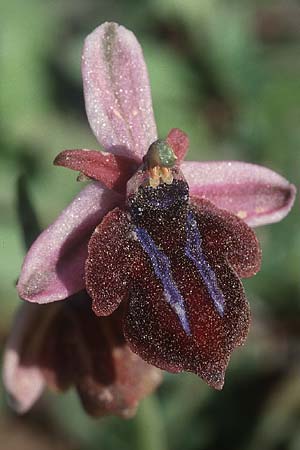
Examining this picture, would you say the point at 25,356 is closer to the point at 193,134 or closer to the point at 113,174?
the point at 113,174

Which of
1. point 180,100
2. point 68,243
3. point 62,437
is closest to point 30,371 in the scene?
point 68,243

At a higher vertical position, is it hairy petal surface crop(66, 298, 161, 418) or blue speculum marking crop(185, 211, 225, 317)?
blue speculum marking crop(185, 211, 225, 317)

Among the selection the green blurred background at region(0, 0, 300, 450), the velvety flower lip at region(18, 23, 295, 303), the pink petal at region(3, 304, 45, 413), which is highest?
the velvety flower lip at region(18, 23, 295, 303)

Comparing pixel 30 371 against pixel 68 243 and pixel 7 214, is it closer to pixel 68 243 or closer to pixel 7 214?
pixel 68 243

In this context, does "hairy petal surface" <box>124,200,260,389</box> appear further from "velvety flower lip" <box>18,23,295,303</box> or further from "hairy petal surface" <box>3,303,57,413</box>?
"hairy petal surface" <box>3,303,57,413</box>

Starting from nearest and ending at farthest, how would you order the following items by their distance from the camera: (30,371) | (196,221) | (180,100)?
(196,221), (30,371), (180,100)

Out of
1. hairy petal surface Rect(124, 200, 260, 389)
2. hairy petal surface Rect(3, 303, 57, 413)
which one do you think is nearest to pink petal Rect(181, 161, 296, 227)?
hairy petal surface Rect(124, 200, 260, 389)
